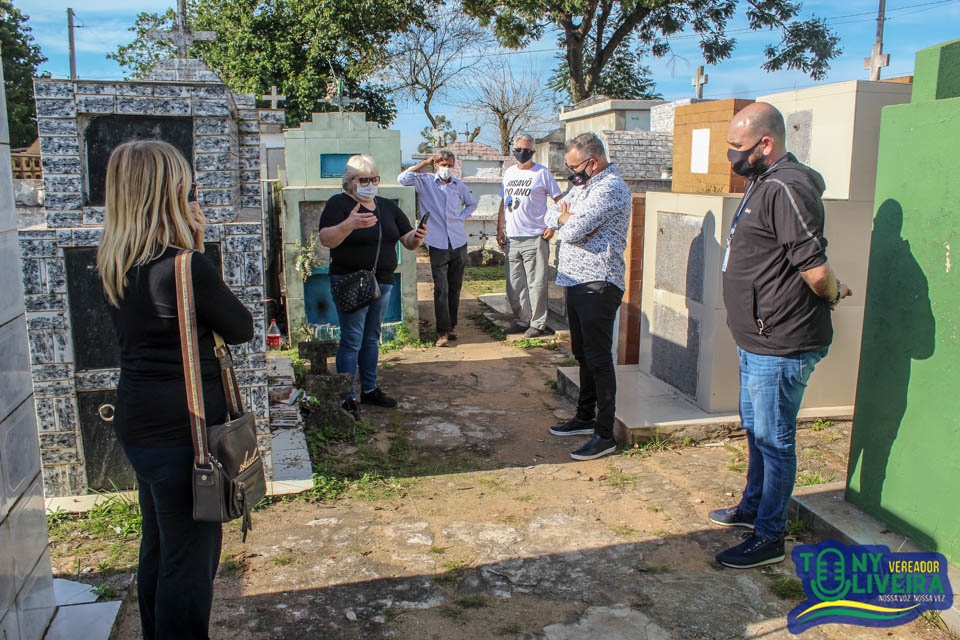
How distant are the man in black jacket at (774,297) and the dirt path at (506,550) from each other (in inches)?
14.5

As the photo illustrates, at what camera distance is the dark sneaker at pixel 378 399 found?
5652 millimetres

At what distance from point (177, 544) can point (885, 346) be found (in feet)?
9.70

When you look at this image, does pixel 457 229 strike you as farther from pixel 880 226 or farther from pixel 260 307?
pixel 880 226

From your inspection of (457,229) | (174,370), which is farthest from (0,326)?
(457,229)

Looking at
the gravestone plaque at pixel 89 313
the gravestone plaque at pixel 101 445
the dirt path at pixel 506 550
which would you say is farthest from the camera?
the gravestone plaque at pixel 101 445

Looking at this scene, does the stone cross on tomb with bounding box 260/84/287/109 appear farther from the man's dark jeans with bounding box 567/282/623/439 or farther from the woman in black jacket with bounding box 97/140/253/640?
the woman in black jacket with bounding box 97/140/253/640

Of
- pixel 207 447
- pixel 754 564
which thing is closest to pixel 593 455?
pixel 754 564

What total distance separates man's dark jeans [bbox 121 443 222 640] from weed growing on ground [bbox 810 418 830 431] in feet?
12.9

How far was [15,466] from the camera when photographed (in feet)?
7.83

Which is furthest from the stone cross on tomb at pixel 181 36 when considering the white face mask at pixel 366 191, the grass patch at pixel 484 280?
the grass patch at pixel 484 280

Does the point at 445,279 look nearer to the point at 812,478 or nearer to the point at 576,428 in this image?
the point at 576,428

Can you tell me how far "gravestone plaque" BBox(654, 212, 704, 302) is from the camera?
508cm

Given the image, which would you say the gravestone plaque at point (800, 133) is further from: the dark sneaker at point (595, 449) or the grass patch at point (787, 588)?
the grass patch at point (787, 588)

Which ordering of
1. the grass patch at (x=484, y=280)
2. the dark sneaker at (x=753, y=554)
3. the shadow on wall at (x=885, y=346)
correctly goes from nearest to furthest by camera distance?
1. the shadow on wall at (x=885, y=346)
2. the dark sneaker at (x=753, y=554)
3. the grass patch at (x=484, y=280)
